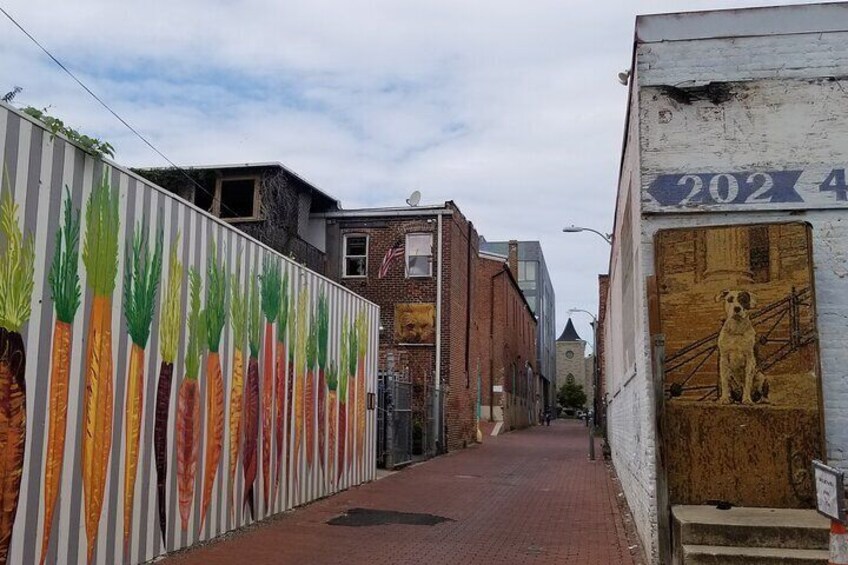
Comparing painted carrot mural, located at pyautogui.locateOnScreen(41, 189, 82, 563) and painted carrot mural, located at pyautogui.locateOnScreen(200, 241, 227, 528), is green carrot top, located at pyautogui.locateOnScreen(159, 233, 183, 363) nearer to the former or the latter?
painted carrot mural, located at pyautogui.locateOnScreen(200, 241, 227, 528)

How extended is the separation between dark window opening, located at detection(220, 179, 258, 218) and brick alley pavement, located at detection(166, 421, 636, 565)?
9.54 metres

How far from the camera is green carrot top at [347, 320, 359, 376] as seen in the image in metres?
14.5

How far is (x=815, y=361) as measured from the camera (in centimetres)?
749

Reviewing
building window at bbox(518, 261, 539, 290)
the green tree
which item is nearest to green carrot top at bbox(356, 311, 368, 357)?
building window at bbox(518, 261, 539, 290)

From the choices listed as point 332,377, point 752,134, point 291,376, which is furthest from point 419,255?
point 752,134

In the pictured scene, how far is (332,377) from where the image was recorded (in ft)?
44.4

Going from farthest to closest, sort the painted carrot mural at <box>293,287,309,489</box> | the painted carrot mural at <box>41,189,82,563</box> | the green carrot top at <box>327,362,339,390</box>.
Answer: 1. the green carrot top at <box>327,362,339,390</box>
2. the painted carrot mural at <box>293,287,309,489</box>
3. the painted carrot mural at <box>41,189,82,563</box>

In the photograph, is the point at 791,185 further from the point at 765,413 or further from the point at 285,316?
the point at 285,316

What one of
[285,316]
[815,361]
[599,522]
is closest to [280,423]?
[285,316]

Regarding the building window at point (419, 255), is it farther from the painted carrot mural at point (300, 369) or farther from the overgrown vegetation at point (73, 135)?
the overgrown vegetation at point (73, 135)

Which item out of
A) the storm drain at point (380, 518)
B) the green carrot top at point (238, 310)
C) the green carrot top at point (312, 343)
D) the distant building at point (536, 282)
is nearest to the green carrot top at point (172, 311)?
the green carrot top at point (238, 310)

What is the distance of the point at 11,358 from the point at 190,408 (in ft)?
9.52

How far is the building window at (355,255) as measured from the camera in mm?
26359

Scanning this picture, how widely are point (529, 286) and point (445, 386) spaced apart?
49682 millimetres
